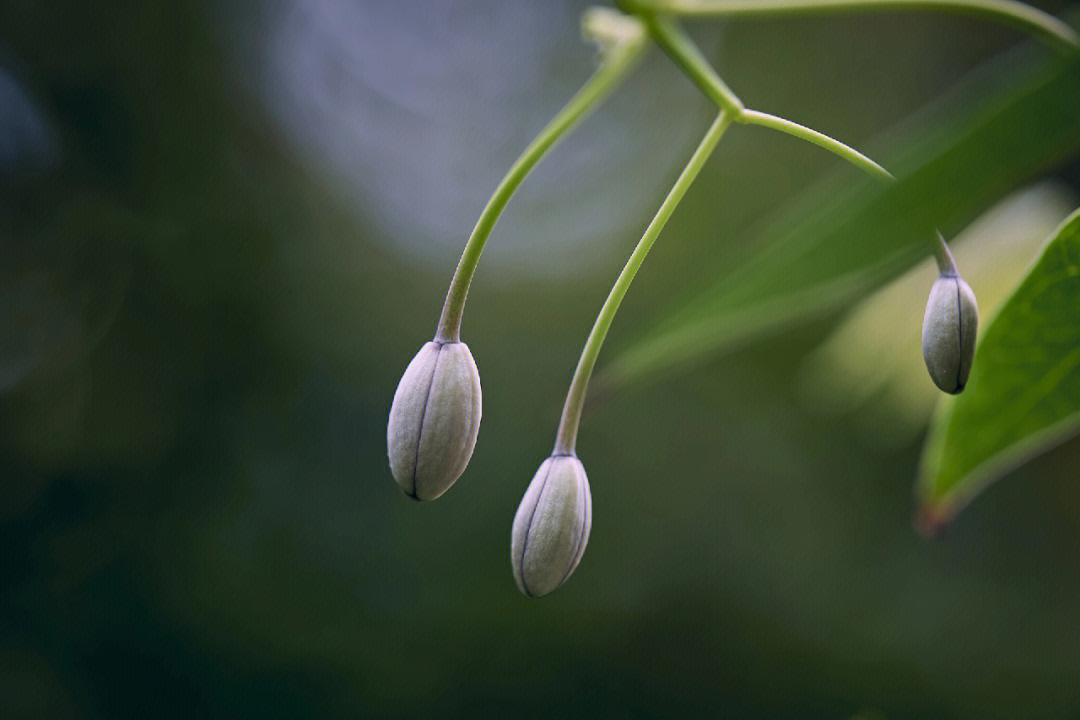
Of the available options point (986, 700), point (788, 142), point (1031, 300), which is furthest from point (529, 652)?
point (1031, 300)

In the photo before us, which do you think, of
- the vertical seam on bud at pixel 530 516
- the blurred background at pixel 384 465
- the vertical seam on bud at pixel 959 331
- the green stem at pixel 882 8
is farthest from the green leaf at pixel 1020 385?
the blurred background at pixel 384 465

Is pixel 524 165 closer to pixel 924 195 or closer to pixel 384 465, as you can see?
pixel 924 195

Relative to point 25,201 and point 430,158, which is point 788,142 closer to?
point 430,158

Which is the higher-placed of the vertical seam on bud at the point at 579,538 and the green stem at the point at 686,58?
the green stem at the point at 686,58

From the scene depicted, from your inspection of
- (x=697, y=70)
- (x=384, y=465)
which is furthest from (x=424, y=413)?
(x=384, y=465)

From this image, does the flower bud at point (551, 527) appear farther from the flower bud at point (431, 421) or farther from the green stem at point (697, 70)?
the green stem at point (697, 70)

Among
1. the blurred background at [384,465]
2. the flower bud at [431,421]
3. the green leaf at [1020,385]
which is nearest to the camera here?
the green leaf at [1020,385]

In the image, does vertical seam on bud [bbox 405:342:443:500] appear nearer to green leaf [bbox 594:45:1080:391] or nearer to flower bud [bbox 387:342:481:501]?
flower bud [bbox 387:342:481:501]
